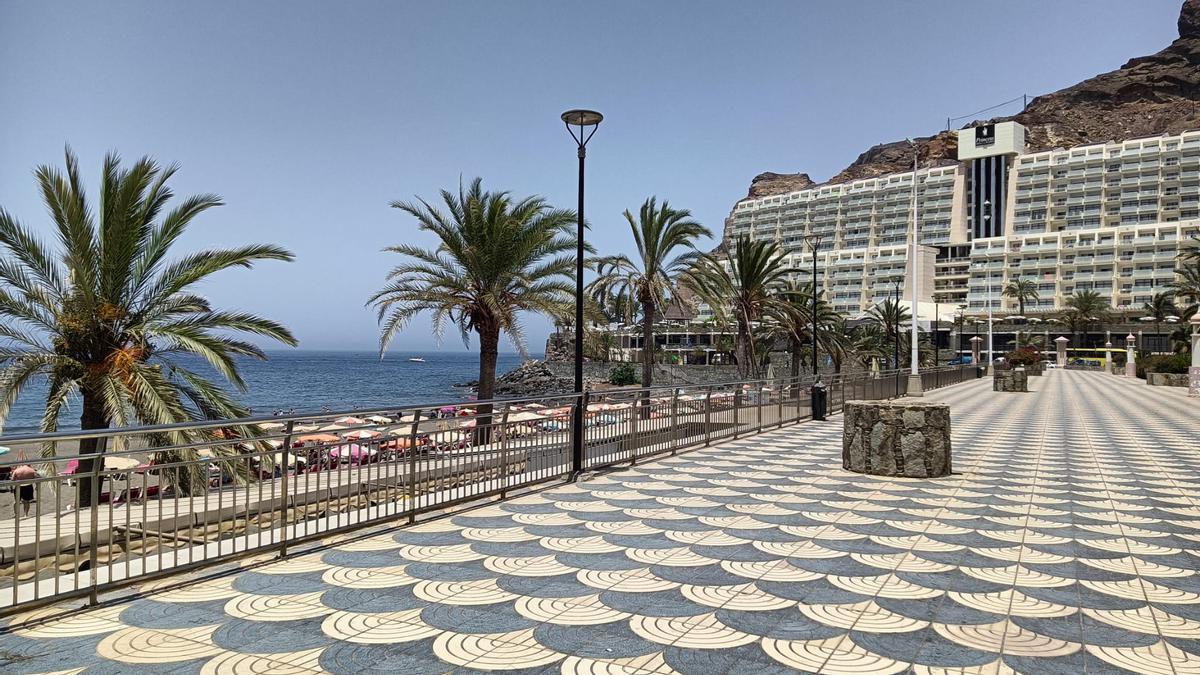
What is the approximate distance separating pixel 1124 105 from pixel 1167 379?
182066mm

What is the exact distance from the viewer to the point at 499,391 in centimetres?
8375

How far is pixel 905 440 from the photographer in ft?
34.4

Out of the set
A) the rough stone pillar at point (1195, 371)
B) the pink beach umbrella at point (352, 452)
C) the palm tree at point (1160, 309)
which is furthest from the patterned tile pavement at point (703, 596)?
the palm tree at point (1160, 309)

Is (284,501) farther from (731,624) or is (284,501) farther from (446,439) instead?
(731,624)

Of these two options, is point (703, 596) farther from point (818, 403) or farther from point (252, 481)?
point (818, 403)

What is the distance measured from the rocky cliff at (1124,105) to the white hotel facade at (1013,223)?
2240 cm

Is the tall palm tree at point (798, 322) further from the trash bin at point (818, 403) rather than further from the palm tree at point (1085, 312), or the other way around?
the palm tree at point (1085, 312)

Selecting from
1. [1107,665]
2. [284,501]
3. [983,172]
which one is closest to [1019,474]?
[1107,665]

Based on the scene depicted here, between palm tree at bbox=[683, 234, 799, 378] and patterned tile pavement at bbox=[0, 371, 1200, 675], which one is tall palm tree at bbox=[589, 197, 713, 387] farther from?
patterned tile pavement at bbox=[0, 371, 1200, 675]

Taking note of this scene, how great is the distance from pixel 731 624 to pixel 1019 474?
27.6 ft

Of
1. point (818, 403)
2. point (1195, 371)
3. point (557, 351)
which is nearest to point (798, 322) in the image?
point (818, 403)

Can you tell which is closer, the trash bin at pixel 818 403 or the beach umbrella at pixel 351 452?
the beach umbrella at pixel 351 452

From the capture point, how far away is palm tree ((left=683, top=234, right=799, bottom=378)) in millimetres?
28094

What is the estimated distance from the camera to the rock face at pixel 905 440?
410 inches
